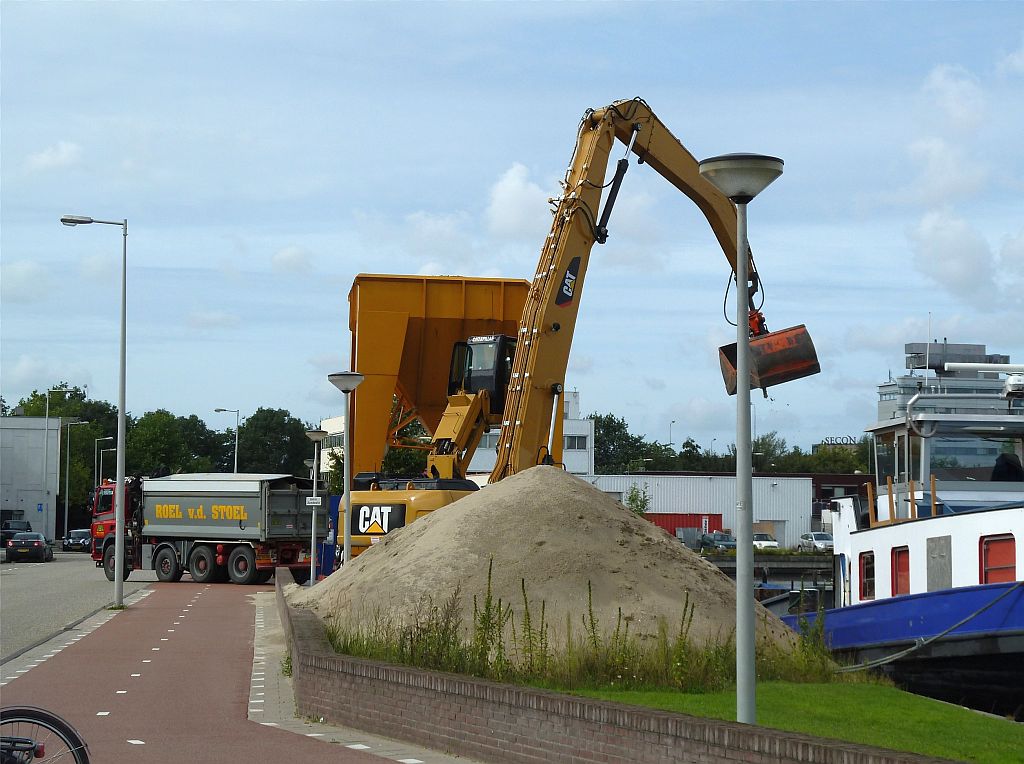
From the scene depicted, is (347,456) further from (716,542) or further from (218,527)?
(716,542)

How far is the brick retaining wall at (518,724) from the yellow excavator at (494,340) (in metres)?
9.11

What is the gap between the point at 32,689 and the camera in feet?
48.0

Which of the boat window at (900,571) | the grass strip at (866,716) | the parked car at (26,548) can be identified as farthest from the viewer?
the parked car at (26,548)

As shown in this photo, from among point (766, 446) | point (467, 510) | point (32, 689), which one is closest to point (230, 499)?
point (467, 510)

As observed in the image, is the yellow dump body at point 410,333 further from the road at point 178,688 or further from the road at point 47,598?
the road at point 47,598

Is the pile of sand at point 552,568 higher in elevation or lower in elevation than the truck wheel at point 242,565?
higher

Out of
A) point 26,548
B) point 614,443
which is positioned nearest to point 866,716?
point 26,548

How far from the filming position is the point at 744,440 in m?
9.02

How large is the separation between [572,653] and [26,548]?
177 feet

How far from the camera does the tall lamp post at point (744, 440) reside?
8867 mm

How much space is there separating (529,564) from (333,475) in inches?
1652

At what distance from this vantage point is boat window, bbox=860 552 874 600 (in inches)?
742

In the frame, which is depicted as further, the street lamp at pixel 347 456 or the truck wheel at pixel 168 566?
the truck wheel at pixel 168 566

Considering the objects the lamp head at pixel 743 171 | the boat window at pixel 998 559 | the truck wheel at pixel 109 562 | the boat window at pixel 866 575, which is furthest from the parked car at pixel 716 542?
the lamp head at pixel 743 171
